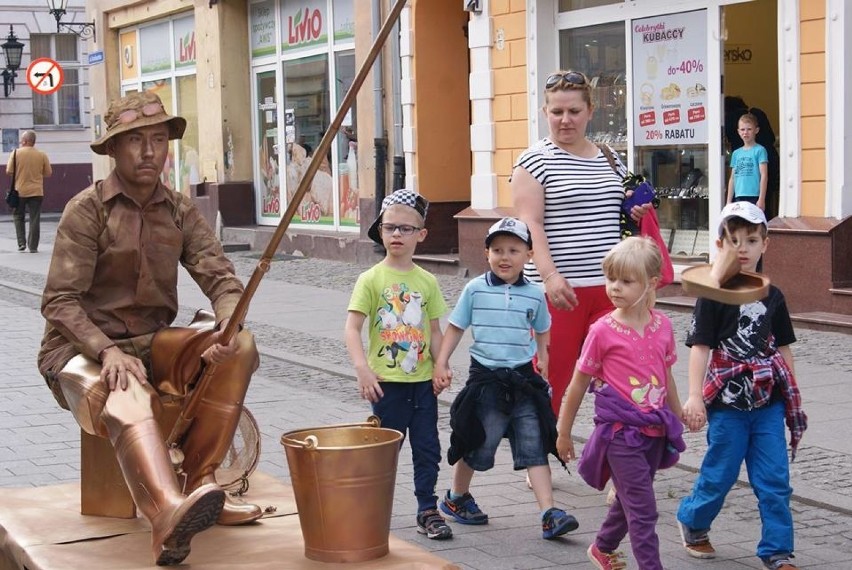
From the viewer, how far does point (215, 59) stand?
2227cm

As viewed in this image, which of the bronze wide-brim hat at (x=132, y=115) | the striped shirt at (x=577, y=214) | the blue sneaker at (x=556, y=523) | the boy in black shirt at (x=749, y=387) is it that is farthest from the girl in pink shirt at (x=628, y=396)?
the bronze wide-brim hat at (x=132, y=115)

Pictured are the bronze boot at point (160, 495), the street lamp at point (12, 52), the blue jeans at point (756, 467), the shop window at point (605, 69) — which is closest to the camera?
the bronze boot at point (160, 495)

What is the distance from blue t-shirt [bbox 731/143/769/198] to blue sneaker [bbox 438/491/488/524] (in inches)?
298

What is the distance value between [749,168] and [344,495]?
29.5 ft

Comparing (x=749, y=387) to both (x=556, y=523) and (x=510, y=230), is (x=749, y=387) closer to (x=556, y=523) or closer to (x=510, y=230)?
(x=556, y=523)

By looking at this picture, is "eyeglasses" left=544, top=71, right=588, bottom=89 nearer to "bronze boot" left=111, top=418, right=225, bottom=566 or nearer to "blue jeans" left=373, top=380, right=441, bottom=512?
"blue jeans" left=373, top=380, right=441, bottom=512

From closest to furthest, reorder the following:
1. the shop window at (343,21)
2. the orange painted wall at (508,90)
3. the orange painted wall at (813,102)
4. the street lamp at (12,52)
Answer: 1. the orange painted wall at (813,102)
2. the orange painted wall at (508,90)
3. the shop window at (343,21)
4. the street lamp at (12,52)

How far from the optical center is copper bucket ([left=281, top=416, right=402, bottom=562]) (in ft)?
15.7

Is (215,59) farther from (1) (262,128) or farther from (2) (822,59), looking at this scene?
(2) (822,59)

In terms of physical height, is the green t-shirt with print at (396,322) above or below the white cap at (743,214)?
below

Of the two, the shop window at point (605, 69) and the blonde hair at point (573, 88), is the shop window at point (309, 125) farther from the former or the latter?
the blonde hair at point (573, 88)

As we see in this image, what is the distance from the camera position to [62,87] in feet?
125

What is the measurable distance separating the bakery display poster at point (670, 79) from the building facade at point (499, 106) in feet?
0.06

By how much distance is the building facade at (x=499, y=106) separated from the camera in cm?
1170
